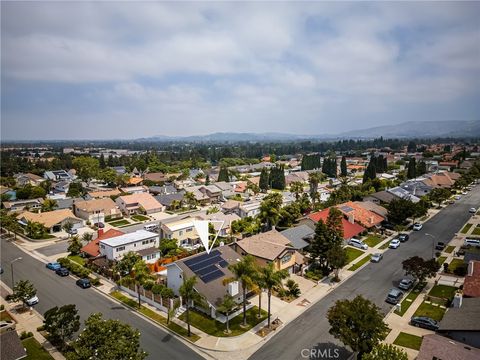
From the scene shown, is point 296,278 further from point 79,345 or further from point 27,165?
point 27,165

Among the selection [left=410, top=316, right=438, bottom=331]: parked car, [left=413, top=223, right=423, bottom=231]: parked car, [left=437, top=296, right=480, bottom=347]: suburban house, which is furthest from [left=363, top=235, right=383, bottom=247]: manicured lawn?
[left=437, top=296, right=480, bottom=347]: suburban house

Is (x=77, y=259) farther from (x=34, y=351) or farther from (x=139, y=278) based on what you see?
(x=34, y=351)

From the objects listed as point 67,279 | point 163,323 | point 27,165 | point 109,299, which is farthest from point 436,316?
A: point 27,165

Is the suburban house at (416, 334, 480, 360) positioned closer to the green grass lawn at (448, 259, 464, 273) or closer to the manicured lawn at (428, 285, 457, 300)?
the manicured lawn at (428, 285, 457, 300)

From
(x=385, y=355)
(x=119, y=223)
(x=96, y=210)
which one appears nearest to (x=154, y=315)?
(x=385, y=355)

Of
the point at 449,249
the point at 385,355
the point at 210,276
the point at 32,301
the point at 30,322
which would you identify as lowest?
the point at 30,322
